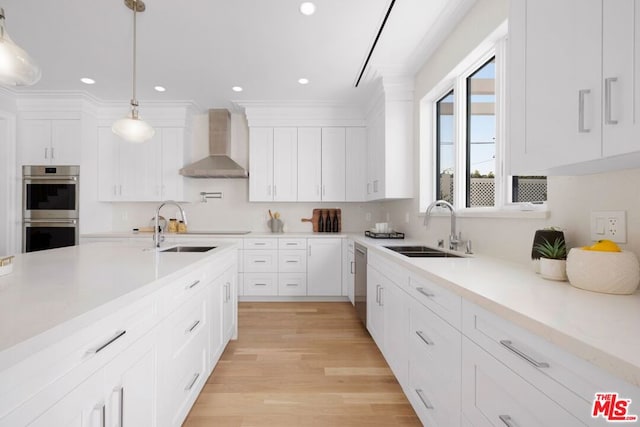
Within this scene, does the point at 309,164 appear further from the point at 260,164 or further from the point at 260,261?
the point at 260,261

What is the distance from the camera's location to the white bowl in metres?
0.93

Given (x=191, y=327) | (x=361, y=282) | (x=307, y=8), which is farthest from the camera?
(x=361, y=282)

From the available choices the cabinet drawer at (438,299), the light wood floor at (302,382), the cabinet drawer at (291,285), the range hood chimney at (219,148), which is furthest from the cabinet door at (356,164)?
the cabinet drawer at (438,299)

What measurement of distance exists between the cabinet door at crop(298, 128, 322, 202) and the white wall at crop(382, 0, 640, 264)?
1.50 metres

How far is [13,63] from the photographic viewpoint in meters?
1.28

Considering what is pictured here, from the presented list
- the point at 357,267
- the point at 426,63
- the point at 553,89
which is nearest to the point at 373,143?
the point at 426,63

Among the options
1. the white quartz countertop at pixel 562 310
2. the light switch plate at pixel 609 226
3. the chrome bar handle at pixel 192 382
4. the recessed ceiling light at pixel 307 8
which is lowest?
the chrome bar handle at pixel 192 382

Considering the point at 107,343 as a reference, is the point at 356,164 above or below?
above

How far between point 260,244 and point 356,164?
5.75 feet

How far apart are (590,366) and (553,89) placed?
90cm

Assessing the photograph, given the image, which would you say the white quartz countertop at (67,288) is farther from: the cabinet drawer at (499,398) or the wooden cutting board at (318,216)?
the wooden cutting board at (318,216)

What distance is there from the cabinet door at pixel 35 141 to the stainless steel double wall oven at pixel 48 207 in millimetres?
108

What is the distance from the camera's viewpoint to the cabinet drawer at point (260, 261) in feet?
12.0

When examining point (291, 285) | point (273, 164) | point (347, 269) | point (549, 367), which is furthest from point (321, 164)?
point (549, 367)
